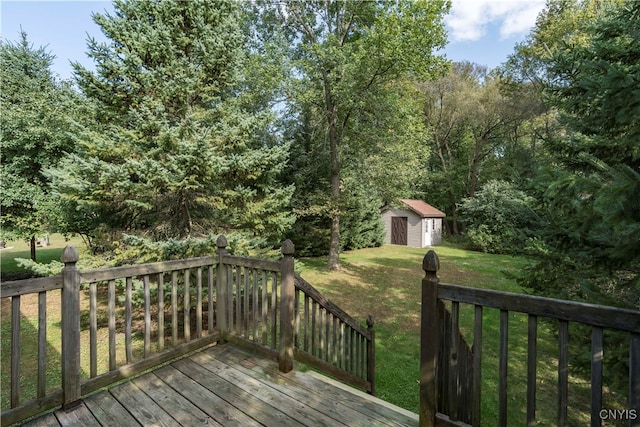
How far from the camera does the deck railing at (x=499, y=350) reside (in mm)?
1333

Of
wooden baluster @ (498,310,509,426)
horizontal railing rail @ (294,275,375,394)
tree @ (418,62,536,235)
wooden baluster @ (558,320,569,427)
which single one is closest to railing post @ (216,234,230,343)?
horizontal railing rail @ (294,275,375,394)

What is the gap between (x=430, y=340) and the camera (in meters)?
1.91

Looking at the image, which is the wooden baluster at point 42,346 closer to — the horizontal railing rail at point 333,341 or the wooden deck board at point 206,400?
the wooden deck board at point 206,400

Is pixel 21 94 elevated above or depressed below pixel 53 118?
above

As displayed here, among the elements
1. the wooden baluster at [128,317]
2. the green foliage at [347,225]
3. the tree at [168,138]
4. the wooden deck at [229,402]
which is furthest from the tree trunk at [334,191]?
the wooden baluster at [128,317]

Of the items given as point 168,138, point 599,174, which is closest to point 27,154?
point 168,138

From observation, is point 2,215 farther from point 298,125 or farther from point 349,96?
point 349,96

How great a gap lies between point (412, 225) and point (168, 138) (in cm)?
1611

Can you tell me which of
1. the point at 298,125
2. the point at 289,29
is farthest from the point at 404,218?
the point at 289,29

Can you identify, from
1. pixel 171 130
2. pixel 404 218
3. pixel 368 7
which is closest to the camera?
pixel 171 130

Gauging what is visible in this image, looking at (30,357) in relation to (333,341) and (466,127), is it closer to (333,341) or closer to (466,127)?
(333,341)

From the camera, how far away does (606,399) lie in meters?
3.97

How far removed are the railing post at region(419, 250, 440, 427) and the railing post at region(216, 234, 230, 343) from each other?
218 cm

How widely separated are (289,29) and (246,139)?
792cm
